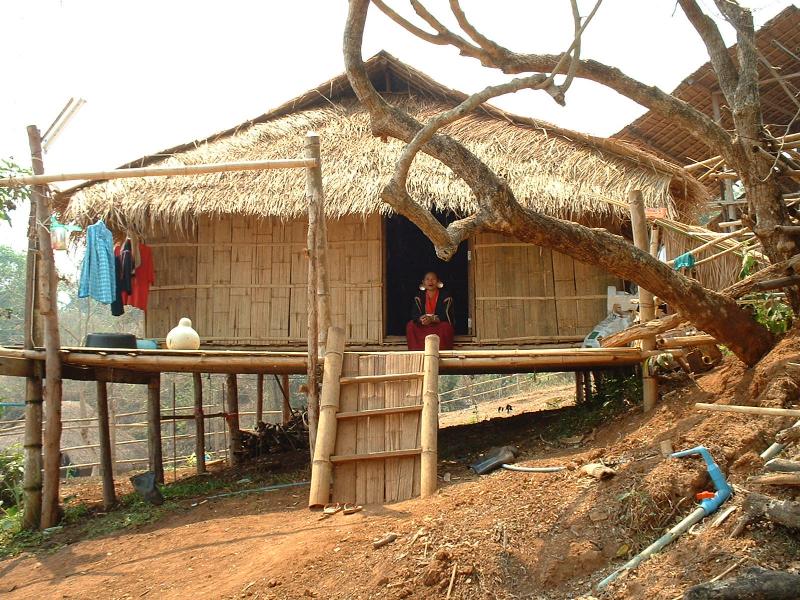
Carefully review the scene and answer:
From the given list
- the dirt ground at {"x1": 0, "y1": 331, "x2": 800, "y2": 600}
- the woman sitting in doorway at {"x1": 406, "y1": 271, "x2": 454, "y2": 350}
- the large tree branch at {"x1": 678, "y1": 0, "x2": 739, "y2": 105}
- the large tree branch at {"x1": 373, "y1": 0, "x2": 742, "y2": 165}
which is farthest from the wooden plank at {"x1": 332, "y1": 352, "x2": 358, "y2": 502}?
the large tree branch at {"x1": 678, "y1": 0, "x2": 739, "y2": 105}

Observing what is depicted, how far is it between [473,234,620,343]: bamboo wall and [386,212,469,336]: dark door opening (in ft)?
12.1

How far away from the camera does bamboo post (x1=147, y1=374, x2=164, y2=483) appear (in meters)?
9.07

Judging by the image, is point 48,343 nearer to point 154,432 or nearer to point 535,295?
point 154,432

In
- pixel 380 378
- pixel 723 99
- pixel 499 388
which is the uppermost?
pixel 723 99

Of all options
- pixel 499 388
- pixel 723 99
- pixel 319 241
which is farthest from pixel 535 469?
pixel 499 388

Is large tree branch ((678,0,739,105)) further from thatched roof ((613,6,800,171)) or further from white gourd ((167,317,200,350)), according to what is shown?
white gourd ((167,317,200,350))

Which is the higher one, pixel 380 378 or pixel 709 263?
pixel 709 263

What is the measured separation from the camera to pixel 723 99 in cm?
1191

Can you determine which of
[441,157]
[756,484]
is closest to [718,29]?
[441,157]

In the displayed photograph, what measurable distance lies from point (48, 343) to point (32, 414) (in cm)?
78

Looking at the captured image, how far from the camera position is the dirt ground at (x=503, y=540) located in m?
4.21

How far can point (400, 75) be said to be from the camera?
10656 millimetres

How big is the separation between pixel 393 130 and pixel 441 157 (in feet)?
1.70

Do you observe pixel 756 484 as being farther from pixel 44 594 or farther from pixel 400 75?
pixel 400 75
